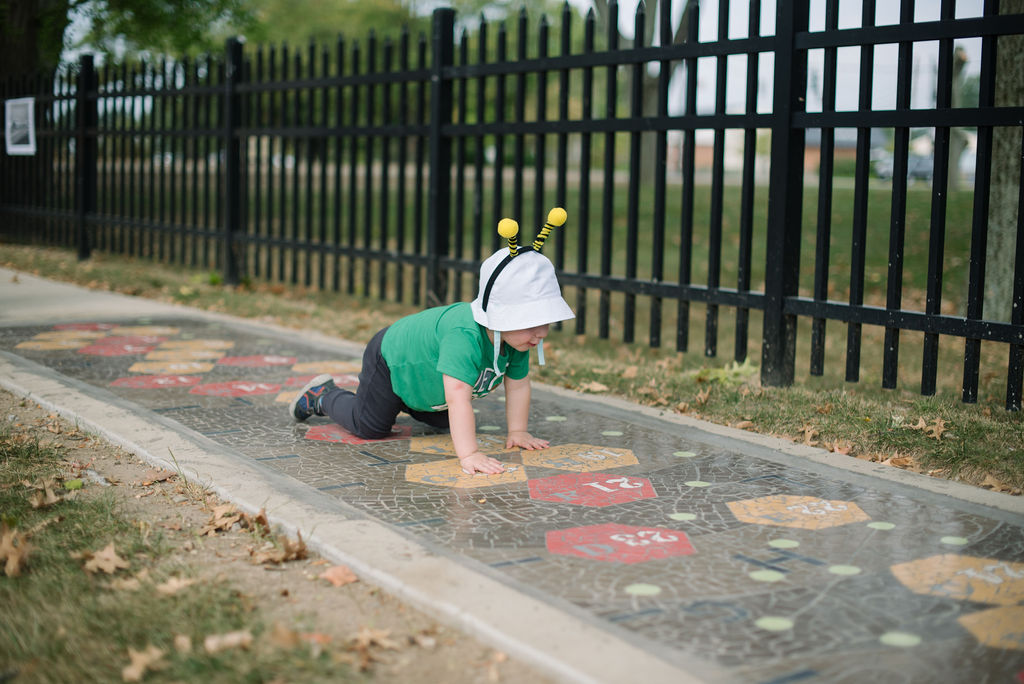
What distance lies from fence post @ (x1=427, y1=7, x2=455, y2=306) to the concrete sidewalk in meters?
2.54

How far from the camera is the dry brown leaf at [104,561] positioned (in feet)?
9.57

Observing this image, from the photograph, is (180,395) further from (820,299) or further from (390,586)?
(820,299)

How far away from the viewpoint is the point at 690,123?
19.7 ft

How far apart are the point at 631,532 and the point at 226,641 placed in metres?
1.39

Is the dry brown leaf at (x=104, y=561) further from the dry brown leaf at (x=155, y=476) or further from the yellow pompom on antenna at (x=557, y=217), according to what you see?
the yellow pompom on antenna at (x=557, y=217)

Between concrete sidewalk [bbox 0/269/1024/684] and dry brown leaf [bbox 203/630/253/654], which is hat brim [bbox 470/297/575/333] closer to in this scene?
concrete sidewalk [bbox 0/269/1024/684]

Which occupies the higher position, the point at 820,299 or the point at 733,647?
the point at 820,299

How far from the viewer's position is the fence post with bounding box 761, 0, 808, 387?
5.40 meters

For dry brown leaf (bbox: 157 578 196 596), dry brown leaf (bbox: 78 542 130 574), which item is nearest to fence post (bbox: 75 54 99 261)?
dry brown leaf (bbox: 78 542 130 574)

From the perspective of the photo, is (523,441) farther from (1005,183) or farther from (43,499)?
(1005,183)

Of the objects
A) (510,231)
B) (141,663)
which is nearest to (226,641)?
(141,663)

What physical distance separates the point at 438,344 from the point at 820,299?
2342 mm

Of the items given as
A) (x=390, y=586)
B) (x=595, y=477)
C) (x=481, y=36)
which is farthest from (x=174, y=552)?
(x=481, y=36)

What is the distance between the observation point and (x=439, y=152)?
794 centimetres
